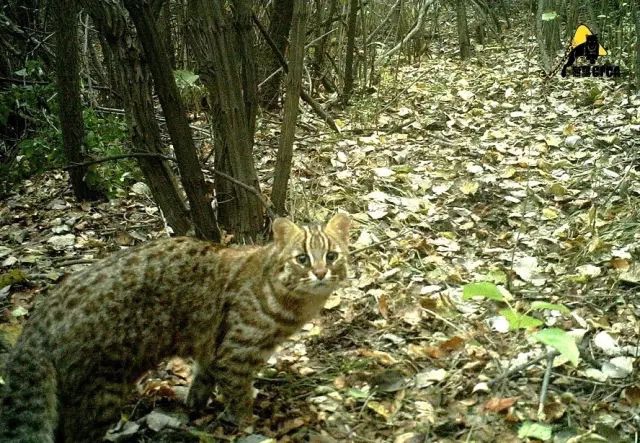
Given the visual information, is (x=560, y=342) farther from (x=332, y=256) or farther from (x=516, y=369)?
(x=332, y=256)

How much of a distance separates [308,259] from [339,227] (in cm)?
43

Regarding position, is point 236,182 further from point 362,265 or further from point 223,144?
point 362,265

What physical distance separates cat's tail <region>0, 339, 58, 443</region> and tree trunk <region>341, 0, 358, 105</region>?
6542 millimetres

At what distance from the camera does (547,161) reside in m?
6.59

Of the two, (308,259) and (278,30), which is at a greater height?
(278,30)

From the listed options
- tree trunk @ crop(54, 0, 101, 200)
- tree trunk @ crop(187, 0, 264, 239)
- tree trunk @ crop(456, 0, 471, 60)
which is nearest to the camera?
tree trunk @ crop(187, 0, 264, 239)

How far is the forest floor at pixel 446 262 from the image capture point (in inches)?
148

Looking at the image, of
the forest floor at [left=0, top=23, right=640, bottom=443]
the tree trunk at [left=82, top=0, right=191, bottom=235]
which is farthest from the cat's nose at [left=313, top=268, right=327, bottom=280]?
the tree trunk at [left=82, top=0, right=191, bottom=235]

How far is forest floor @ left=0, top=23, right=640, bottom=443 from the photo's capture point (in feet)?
12.3

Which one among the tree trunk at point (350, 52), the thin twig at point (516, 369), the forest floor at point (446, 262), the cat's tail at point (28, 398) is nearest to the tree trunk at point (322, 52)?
the tree trunk at point (350, 52)

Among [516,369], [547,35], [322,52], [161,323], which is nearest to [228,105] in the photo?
[161,323]

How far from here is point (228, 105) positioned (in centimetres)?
466

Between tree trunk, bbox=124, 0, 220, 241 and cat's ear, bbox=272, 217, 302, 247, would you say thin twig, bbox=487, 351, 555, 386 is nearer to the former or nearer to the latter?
cat's ear, bbox=272, 217, 302, 247

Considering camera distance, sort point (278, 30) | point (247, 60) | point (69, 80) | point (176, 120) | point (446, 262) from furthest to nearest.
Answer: point (278, 30) < point (69, 80) < point (446, 262) < point (247, 60) < point (176, 120)
